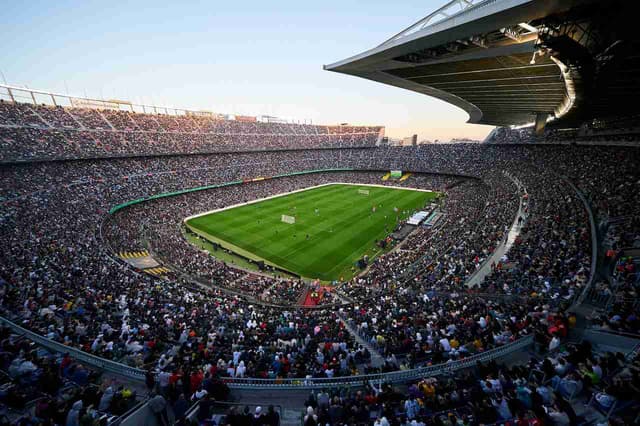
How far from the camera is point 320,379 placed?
7.61 meters

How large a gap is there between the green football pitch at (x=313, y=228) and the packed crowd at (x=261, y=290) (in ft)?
13.4

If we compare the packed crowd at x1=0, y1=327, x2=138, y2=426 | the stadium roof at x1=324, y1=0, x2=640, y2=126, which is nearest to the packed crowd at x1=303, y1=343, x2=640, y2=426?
the packed crowd at x1=0, y1=327, x2=138, y2=426

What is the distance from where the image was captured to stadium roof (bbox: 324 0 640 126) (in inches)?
364

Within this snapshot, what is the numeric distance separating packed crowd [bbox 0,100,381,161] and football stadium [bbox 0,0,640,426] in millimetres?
526

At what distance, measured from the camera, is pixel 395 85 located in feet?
74.7

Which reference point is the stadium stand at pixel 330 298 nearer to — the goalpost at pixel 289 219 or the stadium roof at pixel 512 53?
the stadium roof at pixel 512 53

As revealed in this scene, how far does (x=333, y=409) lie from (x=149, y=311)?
1041 cm

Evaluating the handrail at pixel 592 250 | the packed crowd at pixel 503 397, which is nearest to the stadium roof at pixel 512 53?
the handrail at pixel 592 250

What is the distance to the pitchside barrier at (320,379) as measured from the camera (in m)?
7.60

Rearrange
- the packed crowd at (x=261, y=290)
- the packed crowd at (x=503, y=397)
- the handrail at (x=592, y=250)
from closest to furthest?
1. the packed crowd at (x=503, y=397)
2. the packed crowd at (x=261, y=290)
3. the handrail at (x=592, y=250)

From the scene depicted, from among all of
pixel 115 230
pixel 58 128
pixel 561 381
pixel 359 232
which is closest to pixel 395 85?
pixel 359 232

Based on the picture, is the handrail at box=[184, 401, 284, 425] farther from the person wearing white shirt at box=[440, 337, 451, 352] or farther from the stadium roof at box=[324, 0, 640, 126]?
the stadium roof at box=[324, 0, 640, 126]

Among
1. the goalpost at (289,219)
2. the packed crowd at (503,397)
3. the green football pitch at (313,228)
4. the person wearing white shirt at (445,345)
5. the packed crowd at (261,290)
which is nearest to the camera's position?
the packed crowd at (503,397)

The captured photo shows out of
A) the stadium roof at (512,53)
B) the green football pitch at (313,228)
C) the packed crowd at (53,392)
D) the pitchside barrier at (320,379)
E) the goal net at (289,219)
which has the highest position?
the stadium roof at (512,53)
